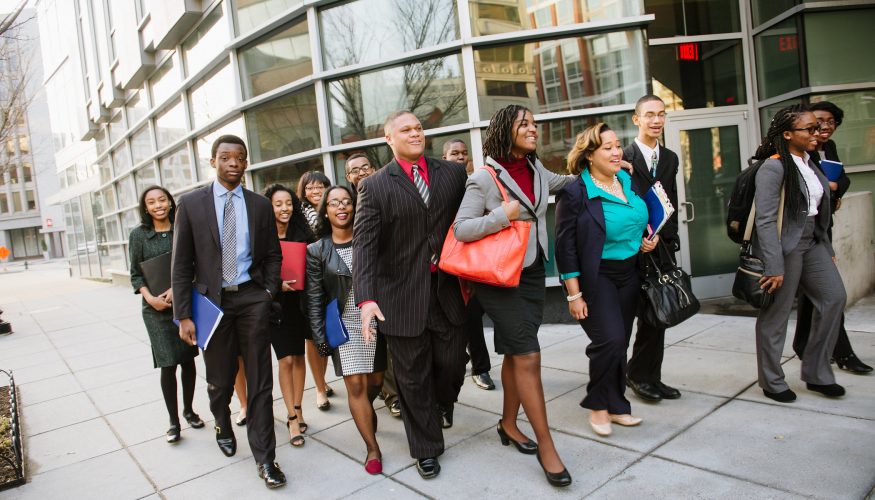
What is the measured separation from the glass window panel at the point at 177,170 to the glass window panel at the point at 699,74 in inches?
359

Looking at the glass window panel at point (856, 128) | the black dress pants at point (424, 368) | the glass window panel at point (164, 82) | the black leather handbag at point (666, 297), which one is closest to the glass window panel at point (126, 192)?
the glass window panel at point (164, 82)

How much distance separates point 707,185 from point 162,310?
6648 mm

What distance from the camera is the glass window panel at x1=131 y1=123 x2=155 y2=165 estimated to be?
14.9 metres

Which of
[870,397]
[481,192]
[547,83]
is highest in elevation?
[547,83]

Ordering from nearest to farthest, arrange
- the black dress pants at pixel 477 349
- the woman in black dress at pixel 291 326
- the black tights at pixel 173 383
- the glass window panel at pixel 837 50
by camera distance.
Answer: the woman in black dress at pixel 291 326 < the black tights at pixel 173 383 < the black dress pants at pixel 477 349 < the glass window panel at pixel 837 50

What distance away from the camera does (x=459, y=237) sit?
10.1ft

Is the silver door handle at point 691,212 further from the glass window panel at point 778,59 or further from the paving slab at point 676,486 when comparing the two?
the paving slab at point 676,486

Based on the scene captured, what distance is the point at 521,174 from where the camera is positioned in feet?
11.1

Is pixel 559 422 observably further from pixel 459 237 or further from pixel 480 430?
pixel 459 237

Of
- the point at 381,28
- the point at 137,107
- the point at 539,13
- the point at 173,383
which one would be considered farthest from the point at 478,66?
the point at 137,107

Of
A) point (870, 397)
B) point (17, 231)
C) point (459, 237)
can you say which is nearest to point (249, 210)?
point (459, 237)

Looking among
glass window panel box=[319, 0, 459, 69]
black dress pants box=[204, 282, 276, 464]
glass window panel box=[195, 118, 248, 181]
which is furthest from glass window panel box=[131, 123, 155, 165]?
black dress pants box=[204, 282, 276, 464]

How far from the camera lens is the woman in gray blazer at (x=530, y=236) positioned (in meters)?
3.05

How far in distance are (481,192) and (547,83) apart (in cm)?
411
